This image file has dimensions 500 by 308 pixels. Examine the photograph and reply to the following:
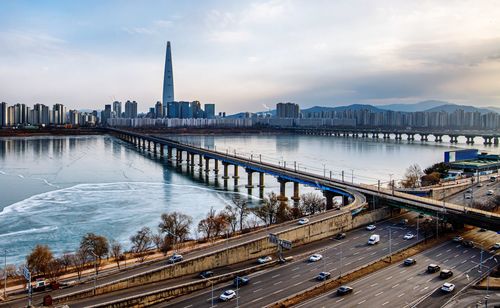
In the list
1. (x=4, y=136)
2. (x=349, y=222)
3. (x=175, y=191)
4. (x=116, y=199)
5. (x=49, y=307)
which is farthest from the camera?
(x=4, y=136)

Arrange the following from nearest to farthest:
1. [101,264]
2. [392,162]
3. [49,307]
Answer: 1. [49,307]
2. [101,264]
3. [392,162]

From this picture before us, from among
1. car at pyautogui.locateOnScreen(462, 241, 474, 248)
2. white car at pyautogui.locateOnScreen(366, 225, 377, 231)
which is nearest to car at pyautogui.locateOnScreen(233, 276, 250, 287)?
white car at pyautogui.locateOnScreen(366, 225, 377, 231)

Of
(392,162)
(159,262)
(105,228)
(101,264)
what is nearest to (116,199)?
(105,228)

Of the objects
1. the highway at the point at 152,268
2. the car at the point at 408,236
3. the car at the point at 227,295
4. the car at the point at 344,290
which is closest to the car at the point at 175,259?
the highway at the point at 152,268

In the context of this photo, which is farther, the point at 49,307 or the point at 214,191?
the point at 214,191

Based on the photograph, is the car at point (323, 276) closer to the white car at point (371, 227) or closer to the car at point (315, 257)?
the car at point (315, 257)

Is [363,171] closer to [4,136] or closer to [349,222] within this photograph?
[349,222]
